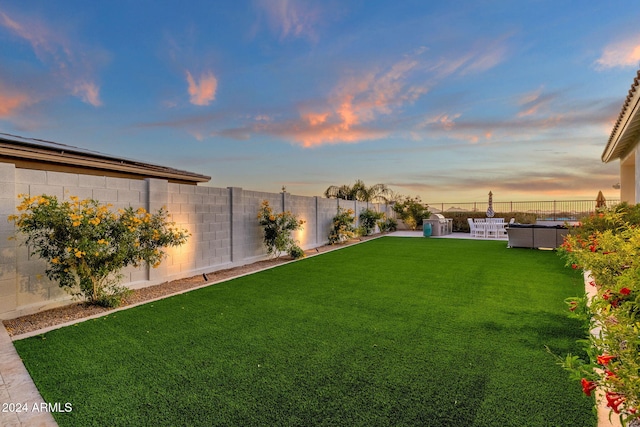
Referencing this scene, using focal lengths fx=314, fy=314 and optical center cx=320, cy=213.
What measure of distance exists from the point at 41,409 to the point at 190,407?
1.05 metres

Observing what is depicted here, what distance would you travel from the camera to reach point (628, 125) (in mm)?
6418

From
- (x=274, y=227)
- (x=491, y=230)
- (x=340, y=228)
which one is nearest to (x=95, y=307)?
(x=274, y=227)

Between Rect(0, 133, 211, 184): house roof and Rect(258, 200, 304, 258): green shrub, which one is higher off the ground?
Rect(0, 133, 211, 184): house roof

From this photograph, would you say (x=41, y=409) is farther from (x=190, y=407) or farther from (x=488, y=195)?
(x=488, y=195)

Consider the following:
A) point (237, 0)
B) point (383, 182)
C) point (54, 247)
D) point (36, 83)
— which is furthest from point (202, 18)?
point (383, 182)

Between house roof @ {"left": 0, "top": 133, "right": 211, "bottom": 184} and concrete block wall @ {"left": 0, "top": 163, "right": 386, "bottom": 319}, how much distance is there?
3.54 meters

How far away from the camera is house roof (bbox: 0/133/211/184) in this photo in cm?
703

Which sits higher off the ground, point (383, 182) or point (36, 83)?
point (36, 83)

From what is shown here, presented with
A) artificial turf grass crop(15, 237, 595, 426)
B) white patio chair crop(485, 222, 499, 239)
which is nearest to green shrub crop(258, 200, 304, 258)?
artificial turf grass crop(15, 237, 595, 426)

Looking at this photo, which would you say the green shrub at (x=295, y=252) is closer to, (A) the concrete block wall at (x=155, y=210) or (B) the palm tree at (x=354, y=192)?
(A) the concrete block wall at (x=155, y=210)

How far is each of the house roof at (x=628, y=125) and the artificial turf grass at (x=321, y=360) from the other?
3.44 m

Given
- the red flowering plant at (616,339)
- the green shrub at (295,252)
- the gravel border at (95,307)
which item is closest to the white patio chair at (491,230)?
the green shrub at (295,252)

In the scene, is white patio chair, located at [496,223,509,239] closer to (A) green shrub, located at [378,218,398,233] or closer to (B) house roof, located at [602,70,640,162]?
(A) green shrub, located at [378,218,398,233]

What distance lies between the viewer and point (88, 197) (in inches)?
192
